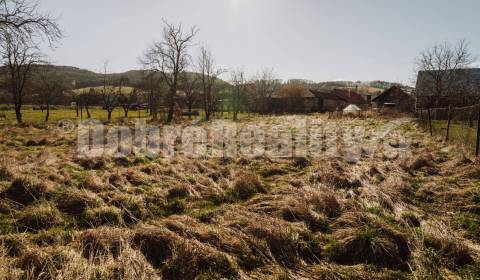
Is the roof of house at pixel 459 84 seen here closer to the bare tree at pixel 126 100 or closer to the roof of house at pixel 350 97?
the roof of house at pixel 350 97

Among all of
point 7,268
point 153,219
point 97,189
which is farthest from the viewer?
point 97,189

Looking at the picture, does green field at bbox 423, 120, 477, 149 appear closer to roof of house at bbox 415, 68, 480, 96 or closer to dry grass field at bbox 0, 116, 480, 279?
dry grass field at bbox 0, 116, 480, 279

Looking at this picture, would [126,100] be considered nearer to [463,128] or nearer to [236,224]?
[463,128]

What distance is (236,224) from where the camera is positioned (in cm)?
443

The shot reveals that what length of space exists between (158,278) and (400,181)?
Answer: 5.57m

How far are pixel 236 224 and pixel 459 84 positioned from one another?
3632cm

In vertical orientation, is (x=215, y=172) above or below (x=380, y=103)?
below

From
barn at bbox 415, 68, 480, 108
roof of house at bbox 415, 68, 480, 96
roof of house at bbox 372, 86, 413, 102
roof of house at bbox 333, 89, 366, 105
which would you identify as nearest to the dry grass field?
barn at bbox 415, 68, 480, 108

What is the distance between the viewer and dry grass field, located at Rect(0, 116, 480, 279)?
336 centimetres

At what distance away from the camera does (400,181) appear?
6.39 meters

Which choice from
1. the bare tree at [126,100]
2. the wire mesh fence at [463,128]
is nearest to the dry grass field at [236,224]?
the wire mesh fence at [463,128]

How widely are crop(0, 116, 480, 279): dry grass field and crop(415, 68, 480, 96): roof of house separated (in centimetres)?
2740

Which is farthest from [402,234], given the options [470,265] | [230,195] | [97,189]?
[97,189]

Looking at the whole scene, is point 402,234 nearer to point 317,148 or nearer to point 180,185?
point 180,185
